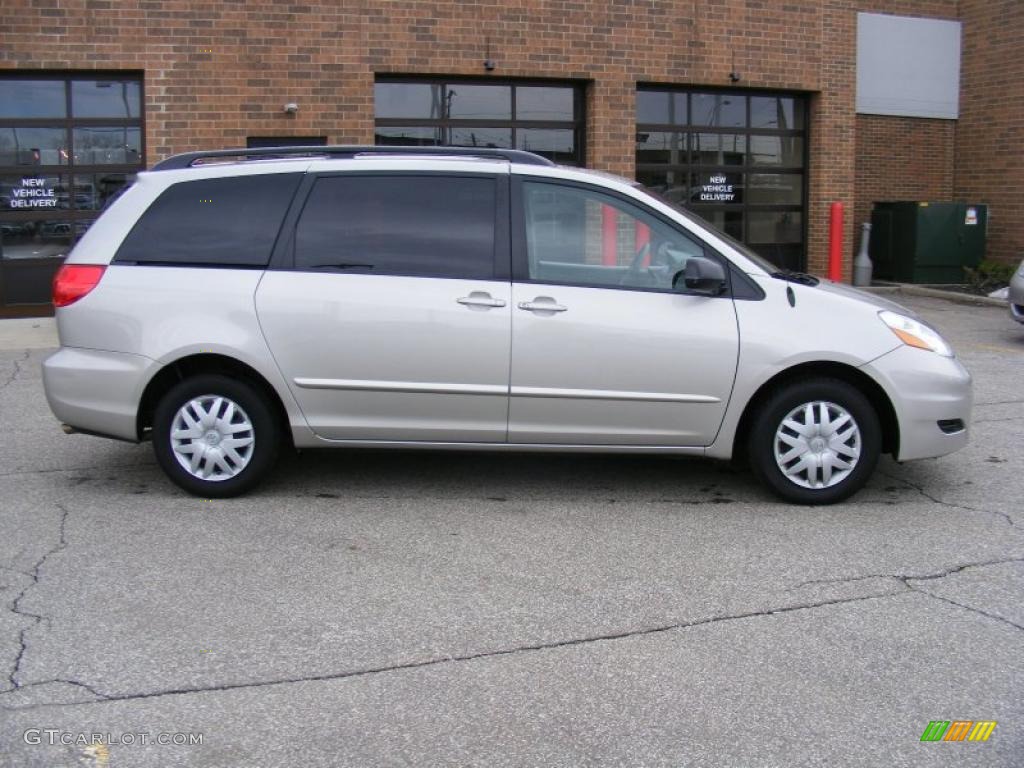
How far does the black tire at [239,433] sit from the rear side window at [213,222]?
27.4 inches

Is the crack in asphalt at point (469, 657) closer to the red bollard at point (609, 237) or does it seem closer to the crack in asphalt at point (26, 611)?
the crack in asphalt at point (26, 611)

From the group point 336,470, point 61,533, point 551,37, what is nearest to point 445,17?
point 551,37

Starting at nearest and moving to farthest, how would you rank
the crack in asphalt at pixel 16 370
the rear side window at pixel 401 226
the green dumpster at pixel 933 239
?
1. the rear side window at pixel 401 226
2. the crack in asphalt at pixel 16 370
3. the green dumpster at pixel 933 239

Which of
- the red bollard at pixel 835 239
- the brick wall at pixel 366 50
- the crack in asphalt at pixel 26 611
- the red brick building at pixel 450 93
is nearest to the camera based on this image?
the crack in asphalt at pixel 26 611

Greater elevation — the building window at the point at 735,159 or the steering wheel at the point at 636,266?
the building window at the point at 735,159

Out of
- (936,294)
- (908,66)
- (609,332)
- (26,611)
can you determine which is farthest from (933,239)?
(26,611)

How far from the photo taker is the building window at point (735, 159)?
1514cm

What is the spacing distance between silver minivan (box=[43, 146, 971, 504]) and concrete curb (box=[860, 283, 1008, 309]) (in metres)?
10.4

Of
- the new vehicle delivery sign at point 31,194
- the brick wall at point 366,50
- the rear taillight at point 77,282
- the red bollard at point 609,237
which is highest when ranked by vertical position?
the brick wall at point 366,50

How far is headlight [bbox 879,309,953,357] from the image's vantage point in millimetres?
5848

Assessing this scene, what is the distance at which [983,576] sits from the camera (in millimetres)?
4836

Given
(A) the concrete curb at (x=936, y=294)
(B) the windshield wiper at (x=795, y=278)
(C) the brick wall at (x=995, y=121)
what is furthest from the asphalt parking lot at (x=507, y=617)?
(C) the brick wall at (x=995, y=121)

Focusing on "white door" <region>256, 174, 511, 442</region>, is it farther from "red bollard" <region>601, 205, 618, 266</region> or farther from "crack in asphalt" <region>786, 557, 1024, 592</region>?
"crack in asphalt" <region>786, 557, 1024, 592</region>

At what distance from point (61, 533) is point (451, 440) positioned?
2.06 meters
